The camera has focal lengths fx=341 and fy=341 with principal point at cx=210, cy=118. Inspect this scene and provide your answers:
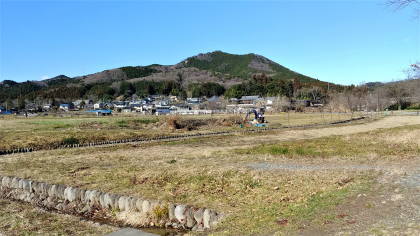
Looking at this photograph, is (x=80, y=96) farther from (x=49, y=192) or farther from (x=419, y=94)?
(x=49, y=192)

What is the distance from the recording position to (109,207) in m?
8.13

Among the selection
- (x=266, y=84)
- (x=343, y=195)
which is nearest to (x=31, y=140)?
(x=343, y=195)

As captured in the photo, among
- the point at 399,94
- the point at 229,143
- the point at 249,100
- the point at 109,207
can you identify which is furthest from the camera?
the point at 249,100

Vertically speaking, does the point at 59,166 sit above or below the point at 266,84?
below

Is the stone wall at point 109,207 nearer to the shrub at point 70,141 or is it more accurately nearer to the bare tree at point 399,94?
the shrub at point 70,141

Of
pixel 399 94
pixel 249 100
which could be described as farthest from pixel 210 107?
pixel 399 94

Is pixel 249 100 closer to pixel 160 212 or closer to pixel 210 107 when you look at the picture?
pixel 210 107

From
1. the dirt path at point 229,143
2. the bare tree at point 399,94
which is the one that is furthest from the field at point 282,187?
the bare tree at point 399,94

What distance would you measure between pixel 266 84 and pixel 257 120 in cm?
9335

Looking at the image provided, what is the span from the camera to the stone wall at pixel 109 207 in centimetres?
683

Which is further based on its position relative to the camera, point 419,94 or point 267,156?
point 419,94

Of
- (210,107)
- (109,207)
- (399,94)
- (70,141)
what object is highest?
(399,94)

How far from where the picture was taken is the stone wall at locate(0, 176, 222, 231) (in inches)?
269

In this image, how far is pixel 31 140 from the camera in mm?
21453
